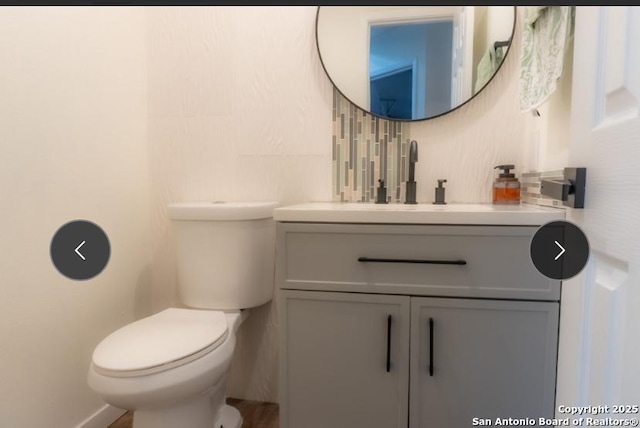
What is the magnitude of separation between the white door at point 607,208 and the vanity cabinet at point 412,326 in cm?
25

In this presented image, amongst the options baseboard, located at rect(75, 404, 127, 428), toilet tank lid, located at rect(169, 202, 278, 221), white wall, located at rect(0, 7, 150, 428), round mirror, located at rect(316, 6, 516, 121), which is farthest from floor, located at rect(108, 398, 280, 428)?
round mirror, located at rect(316, 6, 516, 121)

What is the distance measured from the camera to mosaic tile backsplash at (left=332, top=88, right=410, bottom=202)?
143 centimetres

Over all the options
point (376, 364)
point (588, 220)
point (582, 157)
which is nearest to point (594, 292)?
point (588, 220)

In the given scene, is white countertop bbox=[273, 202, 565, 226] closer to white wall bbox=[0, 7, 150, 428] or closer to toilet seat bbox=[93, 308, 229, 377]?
toilet seat bbox=[93, 308, 229, 377]

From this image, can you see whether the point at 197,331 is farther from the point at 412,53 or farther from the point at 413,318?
the point at 412,53

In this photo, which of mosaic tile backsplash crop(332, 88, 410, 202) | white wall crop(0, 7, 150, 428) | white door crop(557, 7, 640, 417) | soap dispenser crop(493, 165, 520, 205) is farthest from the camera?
mosaic tile backsplash crop(332, 88, 410, 202)

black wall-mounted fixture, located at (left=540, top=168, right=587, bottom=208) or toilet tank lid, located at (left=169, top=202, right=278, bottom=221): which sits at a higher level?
black wall-mounted fixture, located at (left=540, top=168, right=587, bottom=208)

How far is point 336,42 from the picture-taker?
1.44 meters

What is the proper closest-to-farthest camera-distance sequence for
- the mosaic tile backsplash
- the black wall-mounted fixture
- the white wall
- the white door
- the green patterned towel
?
1. the white door
2. the black wall-mounted fixture
3. the green patterned towel
4. the white wall
5. the mosaic tile backsplash

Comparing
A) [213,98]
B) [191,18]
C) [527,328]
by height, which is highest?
[191,18]

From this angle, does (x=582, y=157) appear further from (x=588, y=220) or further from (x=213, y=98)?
(x=213, y=98)

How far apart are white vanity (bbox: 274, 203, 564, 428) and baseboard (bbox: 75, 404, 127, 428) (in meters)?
0.75

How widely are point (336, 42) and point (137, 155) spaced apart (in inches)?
35.1

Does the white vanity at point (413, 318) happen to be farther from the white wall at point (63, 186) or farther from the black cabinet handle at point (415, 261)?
the white wall at point (63, 186)
